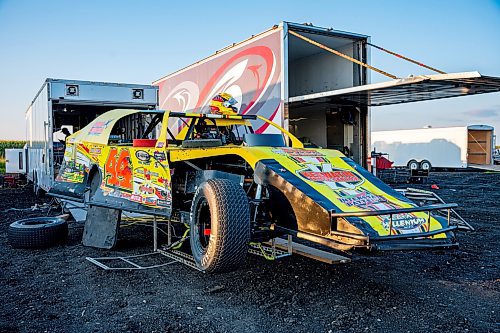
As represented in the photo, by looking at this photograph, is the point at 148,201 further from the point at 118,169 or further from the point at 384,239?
the point at 384,239

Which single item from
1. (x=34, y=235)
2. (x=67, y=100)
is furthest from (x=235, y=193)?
(x=67, y=100)

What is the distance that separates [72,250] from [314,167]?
3.57 metres

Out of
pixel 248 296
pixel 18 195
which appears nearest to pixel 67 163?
pixel 248 296

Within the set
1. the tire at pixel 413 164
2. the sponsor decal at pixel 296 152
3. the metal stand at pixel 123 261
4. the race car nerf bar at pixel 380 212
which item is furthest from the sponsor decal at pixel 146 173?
the tire at pixel 413 164

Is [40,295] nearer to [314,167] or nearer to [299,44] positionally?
[314,167]

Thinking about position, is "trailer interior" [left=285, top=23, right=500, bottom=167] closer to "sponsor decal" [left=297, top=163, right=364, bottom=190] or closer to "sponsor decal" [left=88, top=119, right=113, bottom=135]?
"sponsor decal" [left=297, top=163, right=364, bottom=190]

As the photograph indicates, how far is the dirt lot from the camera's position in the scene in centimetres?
353

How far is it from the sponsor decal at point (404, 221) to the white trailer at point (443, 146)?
20965 millimetres

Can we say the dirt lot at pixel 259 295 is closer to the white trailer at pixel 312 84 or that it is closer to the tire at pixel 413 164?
the white trailer at pixel 312 84

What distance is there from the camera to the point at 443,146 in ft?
83.2

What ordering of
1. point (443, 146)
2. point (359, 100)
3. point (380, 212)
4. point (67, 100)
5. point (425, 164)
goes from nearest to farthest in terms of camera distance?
1. point (380, 212)
2. point (67, 100)
3. point (359, 100)
4. point (443, 146)
5. point (425, 164)

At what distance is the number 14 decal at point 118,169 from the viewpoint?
5.58m

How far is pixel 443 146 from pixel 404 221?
23.5 meters

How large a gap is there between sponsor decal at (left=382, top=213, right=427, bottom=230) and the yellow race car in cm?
1
